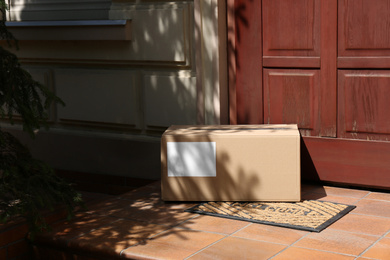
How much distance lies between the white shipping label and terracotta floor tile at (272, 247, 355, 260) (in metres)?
1.17

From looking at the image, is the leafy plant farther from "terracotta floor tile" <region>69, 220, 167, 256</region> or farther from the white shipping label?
the white shipping label

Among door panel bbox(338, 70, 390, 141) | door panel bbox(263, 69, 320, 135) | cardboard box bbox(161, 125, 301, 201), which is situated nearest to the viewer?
cardboard box bbox(161, 125, 301, 201)

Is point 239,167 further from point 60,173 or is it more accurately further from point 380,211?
point 60,173

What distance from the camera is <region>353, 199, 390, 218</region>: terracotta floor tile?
15.3 ft

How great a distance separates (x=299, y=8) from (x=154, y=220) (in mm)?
2052

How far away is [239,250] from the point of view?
4.01 metres

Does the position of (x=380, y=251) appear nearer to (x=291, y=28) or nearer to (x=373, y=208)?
(x=373, y=208)

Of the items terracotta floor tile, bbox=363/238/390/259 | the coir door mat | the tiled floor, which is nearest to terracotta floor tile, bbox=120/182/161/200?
the tiled floor

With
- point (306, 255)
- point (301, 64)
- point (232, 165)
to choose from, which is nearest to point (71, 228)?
point (232, 165)

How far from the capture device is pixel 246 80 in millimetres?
5723

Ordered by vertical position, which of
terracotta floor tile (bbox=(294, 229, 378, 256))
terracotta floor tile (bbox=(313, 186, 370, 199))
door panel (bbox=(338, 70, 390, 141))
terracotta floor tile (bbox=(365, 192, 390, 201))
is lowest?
terracotta floor tile (bbox=(294, 229, 378, 256))

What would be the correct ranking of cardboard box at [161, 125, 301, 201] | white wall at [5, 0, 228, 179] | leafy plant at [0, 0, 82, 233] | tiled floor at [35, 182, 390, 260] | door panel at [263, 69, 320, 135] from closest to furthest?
tiled floor at [35, 182, 390, 260] < leafy plant at [0, 0, 82, 233] < cardboard box at [161, 125, 301, 201] < door panel at [263, 69, 320, 135] < white wall at [5, 0, 228, 179]

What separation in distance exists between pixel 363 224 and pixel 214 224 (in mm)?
982

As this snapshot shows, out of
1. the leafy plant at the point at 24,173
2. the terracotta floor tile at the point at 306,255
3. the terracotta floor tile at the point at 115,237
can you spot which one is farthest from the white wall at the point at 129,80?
the terracotta floor tile at the point at 306,255
